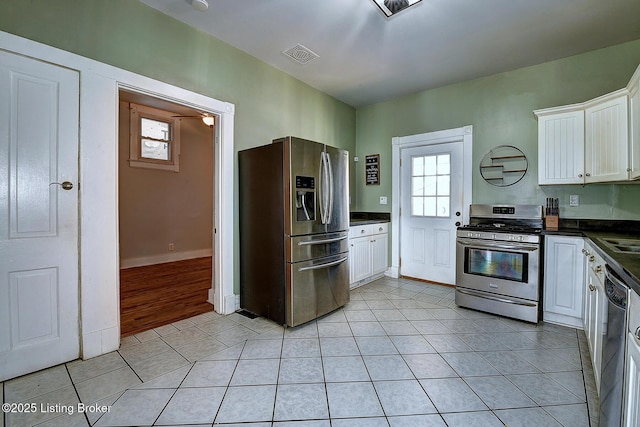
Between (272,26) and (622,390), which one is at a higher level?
(272,26)

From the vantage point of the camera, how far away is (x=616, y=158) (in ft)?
7.95

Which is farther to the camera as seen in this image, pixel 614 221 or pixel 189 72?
pixel 614 221

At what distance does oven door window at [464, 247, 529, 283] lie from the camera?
9.05ft

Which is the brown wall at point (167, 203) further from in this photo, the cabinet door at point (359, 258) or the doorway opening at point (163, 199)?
the cabinet door at point (359, 258)

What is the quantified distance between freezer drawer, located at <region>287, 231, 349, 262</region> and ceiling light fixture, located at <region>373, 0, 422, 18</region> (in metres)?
1.98

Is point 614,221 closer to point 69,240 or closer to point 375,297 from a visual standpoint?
point 375,297

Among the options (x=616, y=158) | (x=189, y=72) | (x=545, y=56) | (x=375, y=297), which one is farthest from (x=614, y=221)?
(x=189, y=72)

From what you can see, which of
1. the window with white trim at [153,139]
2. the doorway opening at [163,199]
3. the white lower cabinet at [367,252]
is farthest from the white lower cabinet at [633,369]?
the window with white trim at [153,139]

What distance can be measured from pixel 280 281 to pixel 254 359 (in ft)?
2.28

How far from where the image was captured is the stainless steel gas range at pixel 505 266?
2693mm

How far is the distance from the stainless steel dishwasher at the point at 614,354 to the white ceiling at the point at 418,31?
2248 mm

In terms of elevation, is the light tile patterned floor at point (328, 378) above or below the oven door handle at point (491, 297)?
below

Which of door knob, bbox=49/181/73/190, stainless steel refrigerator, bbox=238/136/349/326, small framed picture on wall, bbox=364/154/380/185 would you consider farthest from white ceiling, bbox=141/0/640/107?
door knob, bbox=49/181/73/190

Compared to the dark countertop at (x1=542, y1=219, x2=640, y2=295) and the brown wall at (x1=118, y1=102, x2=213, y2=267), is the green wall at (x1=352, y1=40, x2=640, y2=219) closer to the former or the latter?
the dark countertop at (x1=542, y1=219, x2=640, y2=295)
